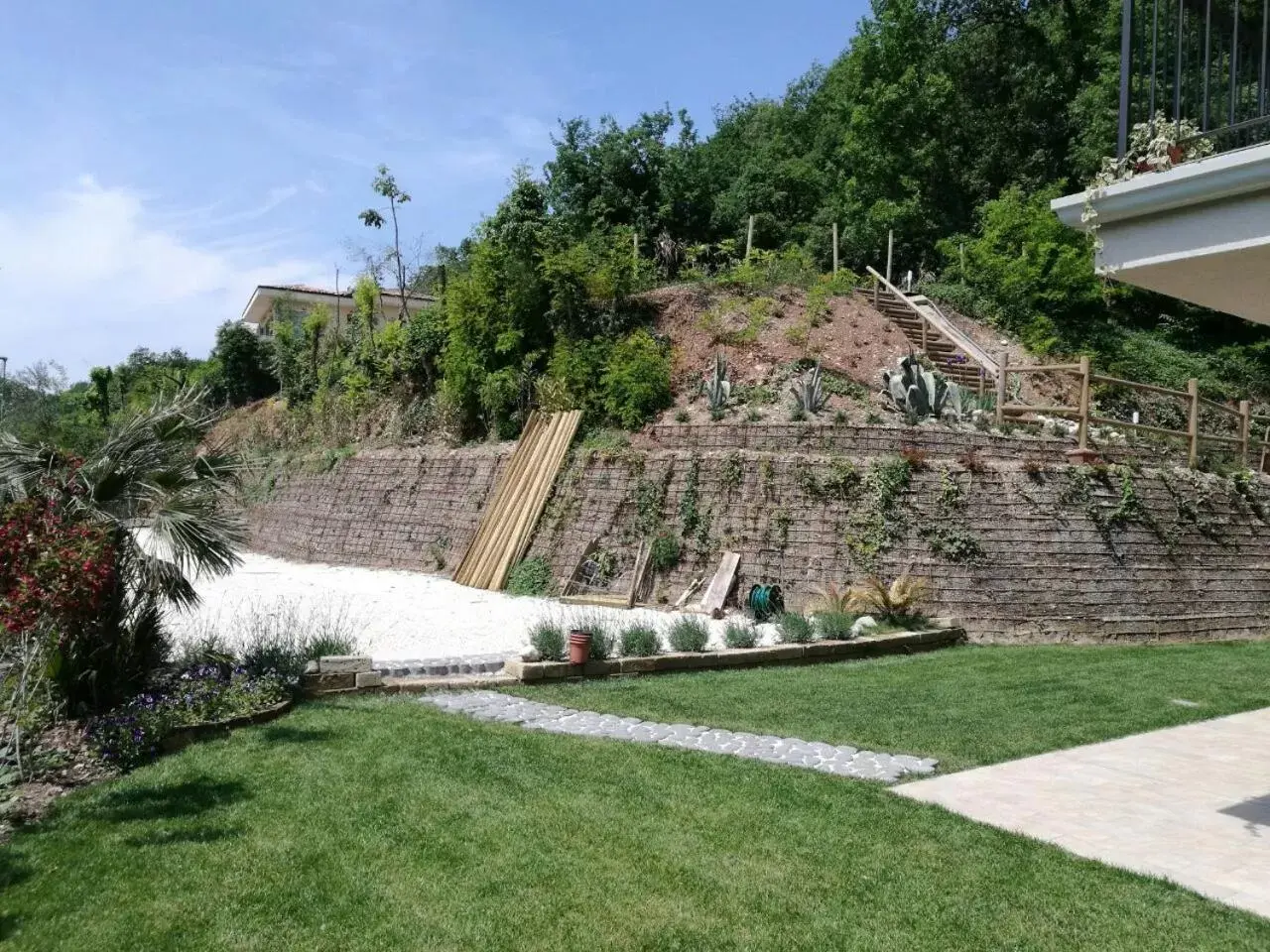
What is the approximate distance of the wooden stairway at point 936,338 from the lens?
1831 cm

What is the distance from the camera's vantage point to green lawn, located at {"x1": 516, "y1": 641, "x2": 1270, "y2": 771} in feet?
23.3

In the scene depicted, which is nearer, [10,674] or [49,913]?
[49,913]

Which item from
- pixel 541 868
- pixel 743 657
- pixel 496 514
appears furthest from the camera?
pixel 496 514

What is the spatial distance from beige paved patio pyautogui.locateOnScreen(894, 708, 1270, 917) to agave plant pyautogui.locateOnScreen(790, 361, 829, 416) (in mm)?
8297

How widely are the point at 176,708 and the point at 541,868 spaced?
348cm

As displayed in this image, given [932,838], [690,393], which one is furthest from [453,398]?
[932,838]

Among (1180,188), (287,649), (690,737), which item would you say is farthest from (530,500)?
(1180,188)

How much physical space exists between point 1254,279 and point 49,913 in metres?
5.77

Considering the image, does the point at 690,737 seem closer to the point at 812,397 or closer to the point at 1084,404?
the point at 812,397

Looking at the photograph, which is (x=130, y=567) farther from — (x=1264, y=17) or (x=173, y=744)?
(x=1264, y=17)

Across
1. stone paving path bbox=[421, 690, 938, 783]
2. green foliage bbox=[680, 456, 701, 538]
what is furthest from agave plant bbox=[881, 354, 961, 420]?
stone paving path bbox=[421, 690, 938, 783]

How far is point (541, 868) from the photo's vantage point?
14.5 ft

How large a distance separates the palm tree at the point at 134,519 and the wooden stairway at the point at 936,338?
1281 centimetres

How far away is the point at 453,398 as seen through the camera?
20094 millimetres
